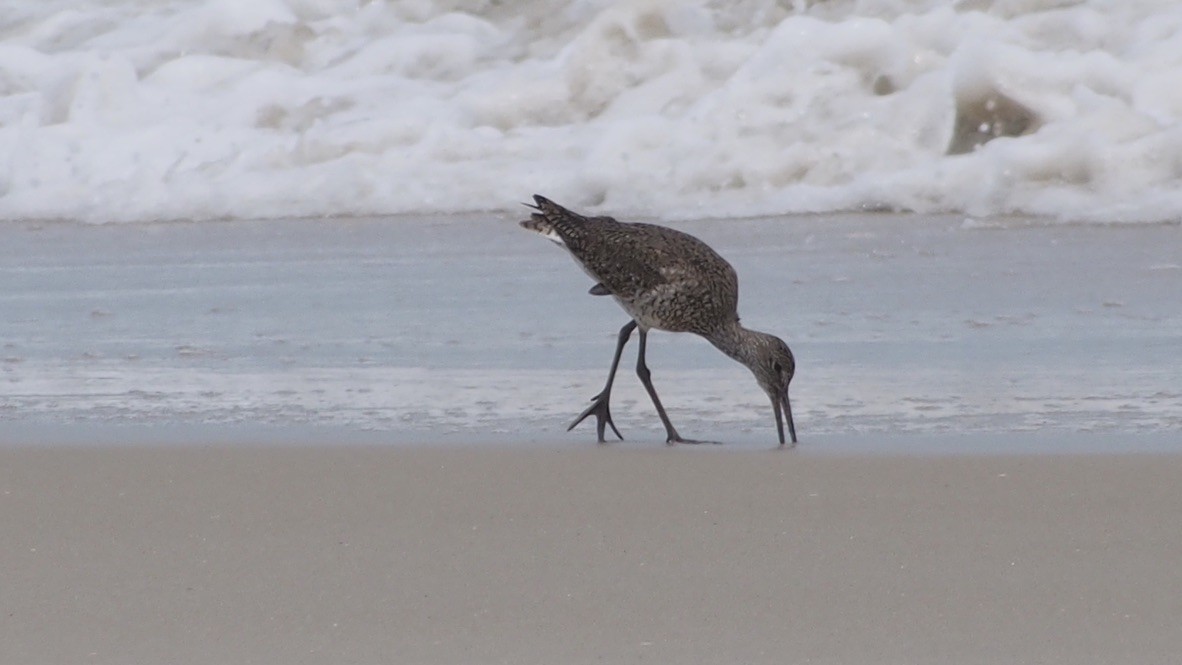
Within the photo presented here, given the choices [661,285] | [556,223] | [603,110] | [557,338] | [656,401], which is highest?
[603,110]

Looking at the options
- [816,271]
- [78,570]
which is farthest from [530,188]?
[78,570]

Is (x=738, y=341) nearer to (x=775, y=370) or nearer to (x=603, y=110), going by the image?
(x=775, y=370)

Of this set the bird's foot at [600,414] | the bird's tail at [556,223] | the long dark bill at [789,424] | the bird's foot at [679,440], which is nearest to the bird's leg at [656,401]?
the bird's foot at [679,440]

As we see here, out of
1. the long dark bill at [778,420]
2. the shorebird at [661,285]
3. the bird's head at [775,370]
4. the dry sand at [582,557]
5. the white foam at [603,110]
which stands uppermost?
the white foam at [603,110]

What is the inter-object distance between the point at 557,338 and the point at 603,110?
4812mm

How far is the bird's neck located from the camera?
16.5 feet

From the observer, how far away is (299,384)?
540 cm

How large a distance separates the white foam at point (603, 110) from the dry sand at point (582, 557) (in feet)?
14.8

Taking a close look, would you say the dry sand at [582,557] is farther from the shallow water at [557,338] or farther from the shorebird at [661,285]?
the shorebird at [661,285]

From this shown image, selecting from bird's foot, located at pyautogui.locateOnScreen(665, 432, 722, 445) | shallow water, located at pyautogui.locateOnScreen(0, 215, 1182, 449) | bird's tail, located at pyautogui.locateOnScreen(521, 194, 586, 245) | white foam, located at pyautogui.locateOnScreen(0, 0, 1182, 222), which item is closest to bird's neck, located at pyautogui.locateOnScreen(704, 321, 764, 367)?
shallow water, located at pyautogui.locateOnScreen(0, 215, 1182, 449)

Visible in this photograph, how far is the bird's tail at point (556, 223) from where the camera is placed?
5.57m

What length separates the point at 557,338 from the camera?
6.04 meters

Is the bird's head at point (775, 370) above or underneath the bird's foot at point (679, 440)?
above

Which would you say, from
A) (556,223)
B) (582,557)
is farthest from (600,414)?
(582,557)
